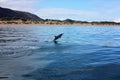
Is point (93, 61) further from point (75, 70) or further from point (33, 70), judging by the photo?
point (33, 70)

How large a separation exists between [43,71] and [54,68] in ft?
4.18

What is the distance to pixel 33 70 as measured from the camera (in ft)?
56.3

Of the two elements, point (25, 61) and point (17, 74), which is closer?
point (17, 74)

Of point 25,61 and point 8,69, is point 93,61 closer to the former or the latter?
point 25,61

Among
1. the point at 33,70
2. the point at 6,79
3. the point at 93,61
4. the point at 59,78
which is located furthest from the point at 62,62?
the point at 6,79

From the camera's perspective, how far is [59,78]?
15336mm

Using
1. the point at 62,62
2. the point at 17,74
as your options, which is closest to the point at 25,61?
the point at 62,62

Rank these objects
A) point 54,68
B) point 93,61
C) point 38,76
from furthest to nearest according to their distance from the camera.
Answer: point 93,61 → point 54,68 → point 38,76

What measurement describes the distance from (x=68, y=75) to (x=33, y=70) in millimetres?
2398

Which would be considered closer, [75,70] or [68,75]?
[68,75]

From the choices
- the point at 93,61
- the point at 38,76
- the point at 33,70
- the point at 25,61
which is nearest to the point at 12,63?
the point at 25,61

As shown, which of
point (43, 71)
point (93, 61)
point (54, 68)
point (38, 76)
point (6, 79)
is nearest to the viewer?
point (6, 79)

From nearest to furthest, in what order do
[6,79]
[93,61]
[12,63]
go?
[6,79], [12,63], [93,61]

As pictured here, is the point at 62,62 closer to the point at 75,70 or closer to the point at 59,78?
the point at 75,70
